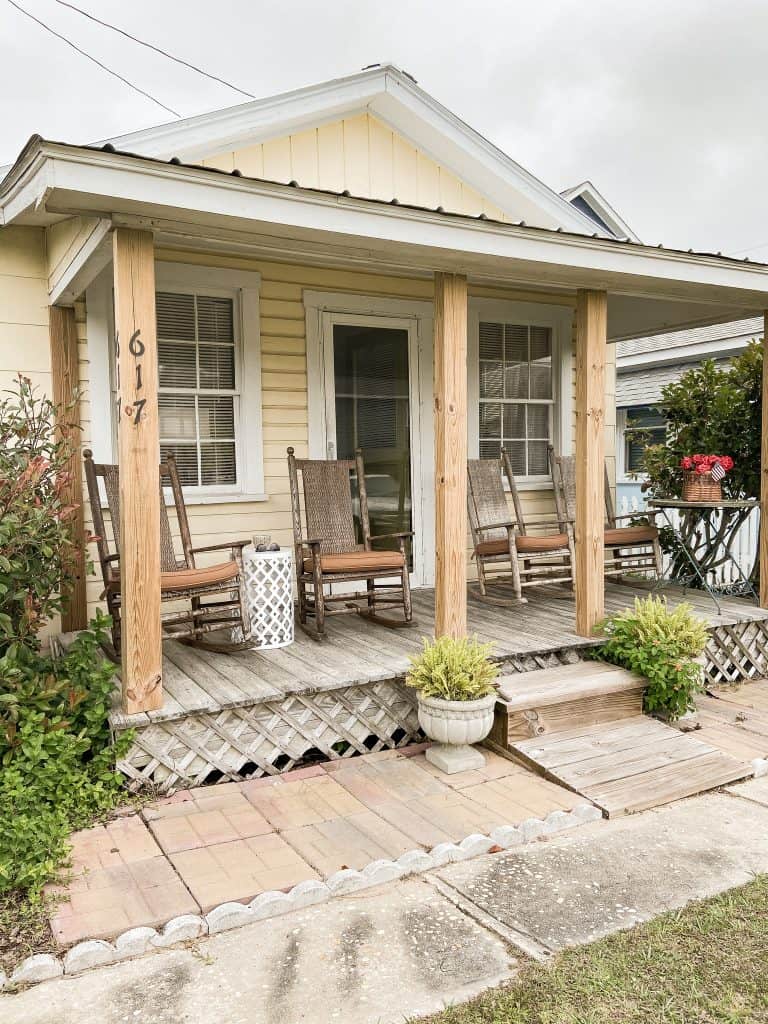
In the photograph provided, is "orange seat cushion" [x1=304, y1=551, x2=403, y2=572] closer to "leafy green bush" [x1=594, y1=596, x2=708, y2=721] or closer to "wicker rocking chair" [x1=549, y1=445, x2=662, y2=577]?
"leafy green bush" [x1=594, y1=596, x2=708, y2=721]

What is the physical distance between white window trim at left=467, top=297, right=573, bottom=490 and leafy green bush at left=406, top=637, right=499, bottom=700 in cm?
289

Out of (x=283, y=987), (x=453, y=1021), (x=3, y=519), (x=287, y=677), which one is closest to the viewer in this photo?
(x=453, y=1021)

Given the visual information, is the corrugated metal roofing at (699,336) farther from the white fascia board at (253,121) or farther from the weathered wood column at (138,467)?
the weathered wood column at (138,467)

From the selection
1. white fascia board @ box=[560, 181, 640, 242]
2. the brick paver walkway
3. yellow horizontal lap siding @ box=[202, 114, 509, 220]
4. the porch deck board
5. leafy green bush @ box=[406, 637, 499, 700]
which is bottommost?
the brick paver walkway

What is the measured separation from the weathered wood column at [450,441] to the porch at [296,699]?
398mm

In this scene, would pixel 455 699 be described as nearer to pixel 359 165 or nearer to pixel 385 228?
pixel 385 228

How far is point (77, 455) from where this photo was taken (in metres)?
4.78

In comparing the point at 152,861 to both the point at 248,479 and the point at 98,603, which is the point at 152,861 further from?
the point at 248,479

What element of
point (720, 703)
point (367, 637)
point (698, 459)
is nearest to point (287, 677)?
point (367, 637)

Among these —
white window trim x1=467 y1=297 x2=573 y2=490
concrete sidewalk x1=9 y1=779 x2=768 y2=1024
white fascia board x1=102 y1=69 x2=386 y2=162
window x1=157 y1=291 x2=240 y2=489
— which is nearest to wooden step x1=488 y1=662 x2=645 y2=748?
concrete sidewalk x1=9 y1=779 x2=768 y2=1024

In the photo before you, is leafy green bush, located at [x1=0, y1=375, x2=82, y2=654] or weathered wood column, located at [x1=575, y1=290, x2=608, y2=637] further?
weathered wood column, located at [x1=575, y1=290, x2=608, y2=637]

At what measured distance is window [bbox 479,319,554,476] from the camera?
6320mm

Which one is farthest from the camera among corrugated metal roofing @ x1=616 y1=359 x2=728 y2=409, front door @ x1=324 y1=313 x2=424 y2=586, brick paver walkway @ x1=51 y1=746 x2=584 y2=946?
corrugated metal roofing @ x1=616 y1=359 x2=728 y2=409

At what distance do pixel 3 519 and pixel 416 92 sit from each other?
396 centimetres
